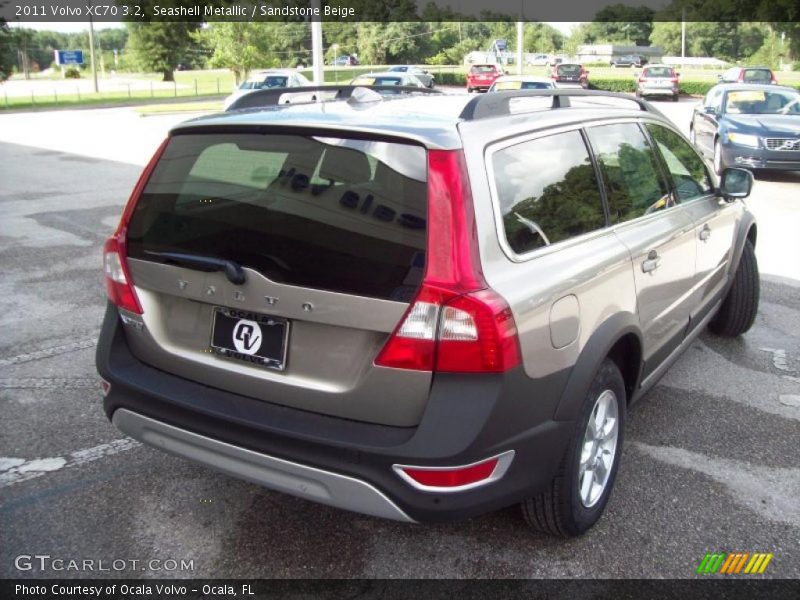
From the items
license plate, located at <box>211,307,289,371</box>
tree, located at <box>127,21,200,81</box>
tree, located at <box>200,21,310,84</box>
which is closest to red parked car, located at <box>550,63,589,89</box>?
tree, located at <box>200,21,310,84</box>

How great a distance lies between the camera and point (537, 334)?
A: 2.53 metres

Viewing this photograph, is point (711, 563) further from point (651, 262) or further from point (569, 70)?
point (569, 70)

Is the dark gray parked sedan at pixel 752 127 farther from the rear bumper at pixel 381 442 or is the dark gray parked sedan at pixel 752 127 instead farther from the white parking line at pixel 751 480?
the rear bumper at pixel 381 442

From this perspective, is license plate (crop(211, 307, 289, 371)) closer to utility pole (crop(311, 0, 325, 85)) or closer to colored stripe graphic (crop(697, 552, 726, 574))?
colored stripe graphic (crop(697, 552, 726, 574))

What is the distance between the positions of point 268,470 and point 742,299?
154 inches

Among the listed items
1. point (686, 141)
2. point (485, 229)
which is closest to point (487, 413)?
point (485, 229)

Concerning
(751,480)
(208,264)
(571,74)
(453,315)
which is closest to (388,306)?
(453,315)

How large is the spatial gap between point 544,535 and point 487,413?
3.15ft

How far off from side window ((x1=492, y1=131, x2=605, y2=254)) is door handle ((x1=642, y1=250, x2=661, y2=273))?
1.09ft

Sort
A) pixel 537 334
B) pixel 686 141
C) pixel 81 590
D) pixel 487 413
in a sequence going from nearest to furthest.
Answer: pixel 487 413 < pixel 537 334 < pixel 81 590 < pixel 686 141

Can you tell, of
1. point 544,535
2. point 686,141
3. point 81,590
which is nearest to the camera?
point 81,590

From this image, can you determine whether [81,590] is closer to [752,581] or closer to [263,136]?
[263,136]

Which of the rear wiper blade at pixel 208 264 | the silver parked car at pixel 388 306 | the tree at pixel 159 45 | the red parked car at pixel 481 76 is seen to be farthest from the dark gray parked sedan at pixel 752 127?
the tree at pixel 159 45

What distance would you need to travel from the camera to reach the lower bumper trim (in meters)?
2.45
